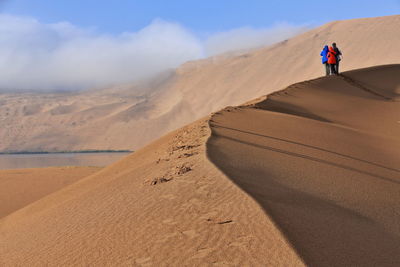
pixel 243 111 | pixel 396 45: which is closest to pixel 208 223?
pixel 243 111

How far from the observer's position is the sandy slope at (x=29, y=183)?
11.2 metres

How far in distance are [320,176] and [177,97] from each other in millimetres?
56696

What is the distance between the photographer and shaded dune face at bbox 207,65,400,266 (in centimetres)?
406

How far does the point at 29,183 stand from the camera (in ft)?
44.6

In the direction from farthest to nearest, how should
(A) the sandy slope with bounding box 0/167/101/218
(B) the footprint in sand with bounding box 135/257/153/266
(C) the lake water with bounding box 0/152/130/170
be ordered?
1. (C) the lake water with bounding box 0/152/130/170
2. (A) the sandy slope with bounding box 0/167/101/218
3. (B) the footprint in sand with bounding box 135/257/153/266

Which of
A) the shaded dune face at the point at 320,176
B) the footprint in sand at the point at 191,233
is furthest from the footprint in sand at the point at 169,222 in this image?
the shaded dune face at the point at 320,176

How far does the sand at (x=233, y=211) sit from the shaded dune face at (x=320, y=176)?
0.06 ft

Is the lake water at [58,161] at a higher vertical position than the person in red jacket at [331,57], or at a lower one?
lower

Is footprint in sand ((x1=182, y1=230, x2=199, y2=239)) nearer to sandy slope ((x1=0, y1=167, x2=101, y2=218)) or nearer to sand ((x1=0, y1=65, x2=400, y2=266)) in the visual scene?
sand ((x1=0, y1=65, x2=400, y2=266))

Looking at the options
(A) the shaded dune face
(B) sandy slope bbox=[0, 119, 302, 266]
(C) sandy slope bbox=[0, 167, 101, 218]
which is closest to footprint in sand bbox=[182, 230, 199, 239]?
(B) sandy slope bbox=[0, 119, 302, 266]

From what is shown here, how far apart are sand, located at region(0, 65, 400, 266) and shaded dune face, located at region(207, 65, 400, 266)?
0.02 meters

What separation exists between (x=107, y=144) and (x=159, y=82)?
2310cm

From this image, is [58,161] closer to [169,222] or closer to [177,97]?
[169,222]

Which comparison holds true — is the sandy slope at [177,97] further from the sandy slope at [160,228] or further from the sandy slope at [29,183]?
the sandy slope at [160,228]
